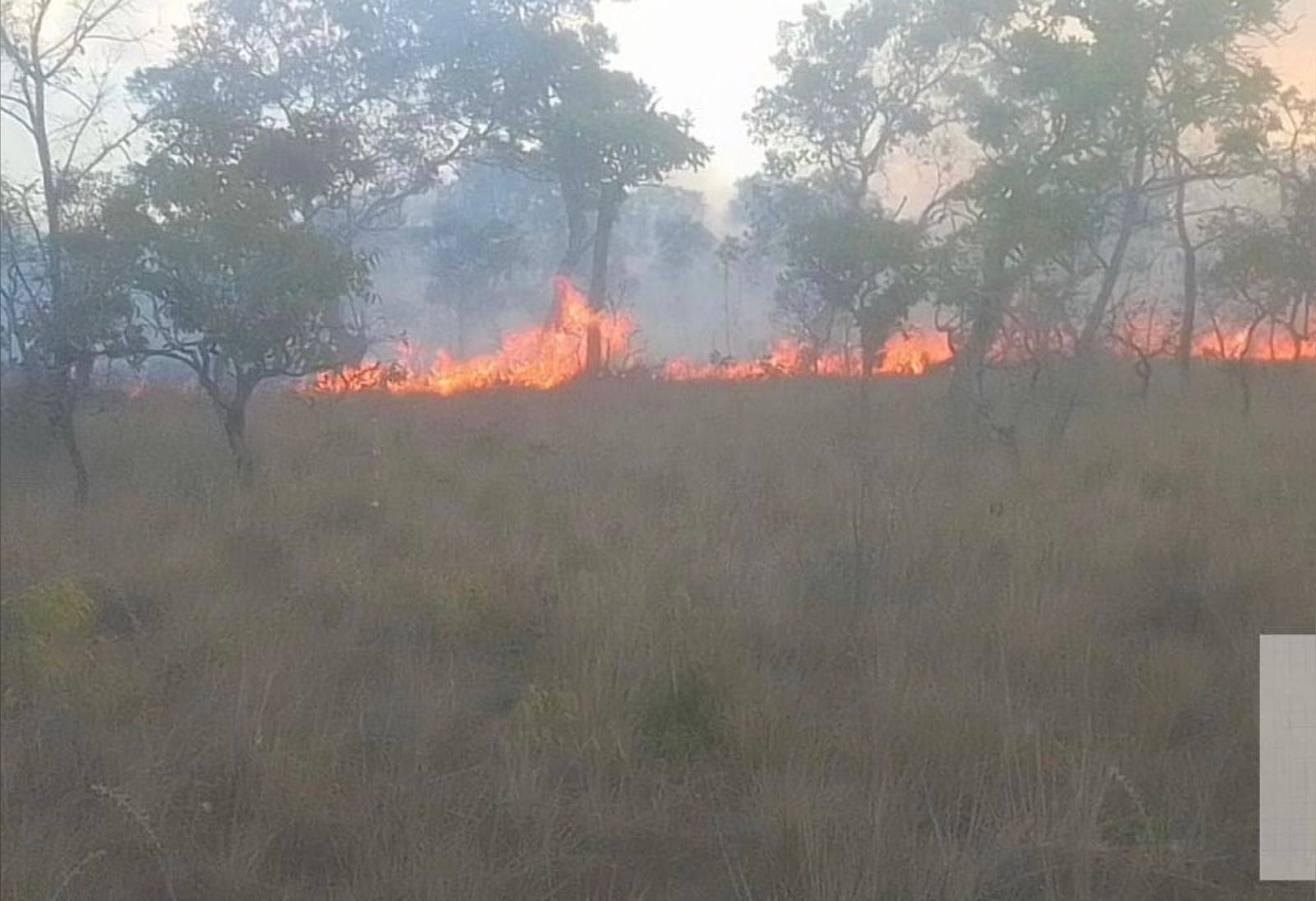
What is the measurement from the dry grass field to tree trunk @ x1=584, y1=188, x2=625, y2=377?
11.9m

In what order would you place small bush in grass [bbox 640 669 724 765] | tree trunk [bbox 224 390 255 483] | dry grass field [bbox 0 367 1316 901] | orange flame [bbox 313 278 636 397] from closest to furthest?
1. dry grass field [bbox 0 367 1316 901]
2. small bush in grass [bbox 640 669 724 765]
3. tree trunk [bbox 224 390 255 483]
4. orange flame [bbox 313 278 636 397]

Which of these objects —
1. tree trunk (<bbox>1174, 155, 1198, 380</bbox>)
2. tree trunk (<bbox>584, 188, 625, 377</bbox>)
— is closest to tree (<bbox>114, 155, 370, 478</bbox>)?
tree trunk (<bbox>584, 188, 625, 377</bbox>)

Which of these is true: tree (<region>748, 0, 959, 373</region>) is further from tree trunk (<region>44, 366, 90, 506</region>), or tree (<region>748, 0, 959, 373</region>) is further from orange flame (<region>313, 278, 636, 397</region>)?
tree trunk (<region>44, 366, 90, 506</region>)

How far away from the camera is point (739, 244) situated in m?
26.7

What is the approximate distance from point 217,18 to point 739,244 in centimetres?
1284

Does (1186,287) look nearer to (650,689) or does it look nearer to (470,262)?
(470,262)

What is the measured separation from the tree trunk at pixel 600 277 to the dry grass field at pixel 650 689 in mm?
11936

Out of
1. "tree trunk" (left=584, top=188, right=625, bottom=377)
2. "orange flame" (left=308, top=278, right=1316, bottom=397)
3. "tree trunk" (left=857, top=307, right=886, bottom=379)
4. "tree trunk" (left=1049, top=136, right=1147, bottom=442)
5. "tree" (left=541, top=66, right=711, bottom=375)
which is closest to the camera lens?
"tree trunk" (left=1049, top=136, right=1147, bottom=442)

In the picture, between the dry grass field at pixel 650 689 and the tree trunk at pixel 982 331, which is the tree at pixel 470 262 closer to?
the tree trunk at pixel 982 331

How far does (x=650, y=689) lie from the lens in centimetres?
432

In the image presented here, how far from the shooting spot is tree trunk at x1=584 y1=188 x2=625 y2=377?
19.7m

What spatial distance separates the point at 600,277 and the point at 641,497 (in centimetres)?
1416

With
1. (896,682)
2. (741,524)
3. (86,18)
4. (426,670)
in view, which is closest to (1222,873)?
(896,682)

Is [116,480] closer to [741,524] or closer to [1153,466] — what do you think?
[741,524]
